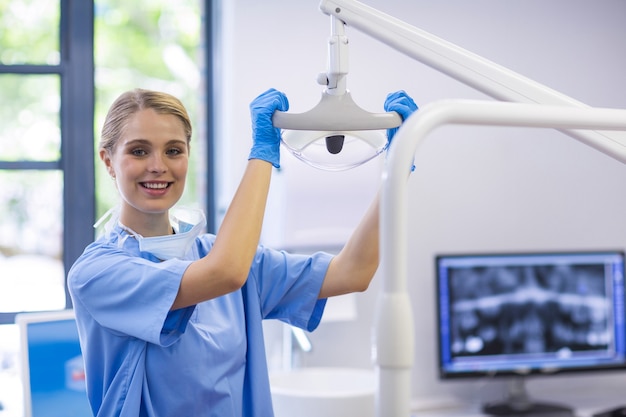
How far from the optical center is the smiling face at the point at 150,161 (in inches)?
48.9

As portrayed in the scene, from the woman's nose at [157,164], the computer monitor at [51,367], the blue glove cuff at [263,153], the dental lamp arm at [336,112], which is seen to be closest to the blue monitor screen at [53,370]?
the computer monitor at [51,367]

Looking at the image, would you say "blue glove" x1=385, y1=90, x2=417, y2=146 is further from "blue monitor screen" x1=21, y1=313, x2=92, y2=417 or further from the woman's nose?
"blue monitor screen" x1=21, y1=313, x2=92, y2=417

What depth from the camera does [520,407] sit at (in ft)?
7.77

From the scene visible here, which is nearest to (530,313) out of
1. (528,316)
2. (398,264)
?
(528,316)

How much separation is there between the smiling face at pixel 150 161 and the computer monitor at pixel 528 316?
49.9 inches

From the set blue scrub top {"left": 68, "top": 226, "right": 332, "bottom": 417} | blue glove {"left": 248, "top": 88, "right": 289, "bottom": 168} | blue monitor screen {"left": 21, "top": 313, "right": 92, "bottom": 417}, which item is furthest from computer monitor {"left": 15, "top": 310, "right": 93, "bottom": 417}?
blue glove {"left": 248, "top": 88, "right": 289, "bottom": 168}

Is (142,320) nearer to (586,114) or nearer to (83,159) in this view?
(586,114)

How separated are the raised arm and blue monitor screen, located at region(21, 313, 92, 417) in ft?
2.91

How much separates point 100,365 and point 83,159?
1.30 m

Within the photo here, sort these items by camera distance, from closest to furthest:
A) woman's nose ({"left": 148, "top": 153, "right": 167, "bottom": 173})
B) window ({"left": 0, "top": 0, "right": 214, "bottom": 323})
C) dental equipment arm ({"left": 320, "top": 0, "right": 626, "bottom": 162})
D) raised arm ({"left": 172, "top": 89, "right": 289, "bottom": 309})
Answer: dental equipment arm ({"left": 320, "top": 0, "right": 626, "bottom": 162}) < raised arm ({"left": 172, "top": 89, "right": 289, "bottom": 309}) < woman's nose ({"left": 148, "top": 153, "right": 167, "bottom": 173}) < window ({"left": 0, "top": 0, "right": 214, "bottom": 323})

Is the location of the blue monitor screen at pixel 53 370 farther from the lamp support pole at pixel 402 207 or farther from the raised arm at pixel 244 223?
the lamp support pole at pixel 402 207

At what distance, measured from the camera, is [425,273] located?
8.01ft

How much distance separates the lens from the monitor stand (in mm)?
2342

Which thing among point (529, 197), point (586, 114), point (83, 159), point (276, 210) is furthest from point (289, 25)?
point (586, 114)
